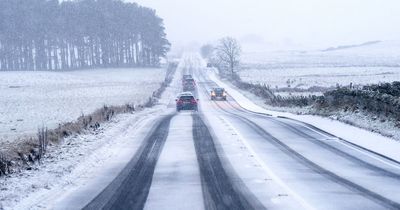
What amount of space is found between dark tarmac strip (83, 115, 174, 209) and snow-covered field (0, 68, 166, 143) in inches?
220

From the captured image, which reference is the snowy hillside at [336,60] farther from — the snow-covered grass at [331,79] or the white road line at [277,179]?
the white road line at [277,179]

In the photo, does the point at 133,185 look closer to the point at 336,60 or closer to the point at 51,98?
the point at 51,98

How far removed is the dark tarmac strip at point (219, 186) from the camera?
10.5m

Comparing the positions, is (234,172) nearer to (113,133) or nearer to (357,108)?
(113,133)

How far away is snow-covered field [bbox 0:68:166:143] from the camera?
35.1 m

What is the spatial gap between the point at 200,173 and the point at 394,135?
10.4 metres

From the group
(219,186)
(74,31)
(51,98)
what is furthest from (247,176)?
(74,31)

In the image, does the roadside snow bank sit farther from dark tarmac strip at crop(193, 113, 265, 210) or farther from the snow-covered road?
dark tarmac strip at crop(193, 113, 265, 210)

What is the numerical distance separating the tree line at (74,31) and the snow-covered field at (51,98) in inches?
586

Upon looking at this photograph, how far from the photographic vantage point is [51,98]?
2256 inches

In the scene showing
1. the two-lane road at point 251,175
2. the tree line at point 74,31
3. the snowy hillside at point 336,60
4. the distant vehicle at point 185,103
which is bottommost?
the distant vehicle at point 185,103

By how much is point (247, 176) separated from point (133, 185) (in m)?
3.05

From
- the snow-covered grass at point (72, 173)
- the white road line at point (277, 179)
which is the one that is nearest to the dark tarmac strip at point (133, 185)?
the snow-covered grass at point (72, 173)

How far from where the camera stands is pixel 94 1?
11900 cm
